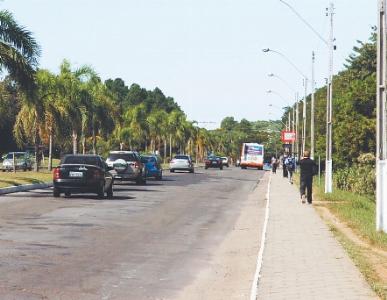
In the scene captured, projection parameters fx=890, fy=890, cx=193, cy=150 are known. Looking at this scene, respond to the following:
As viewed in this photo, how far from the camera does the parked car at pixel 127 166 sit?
42.8 meters

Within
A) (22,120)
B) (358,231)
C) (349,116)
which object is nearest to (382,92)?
(358,231)

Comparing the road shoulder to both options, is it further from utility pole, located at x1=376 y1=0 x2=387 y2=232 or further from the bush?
the bush

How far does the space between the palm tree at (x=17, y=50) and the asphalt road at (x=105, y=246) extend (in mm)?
7418

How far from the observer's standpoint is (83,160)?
3080 centimetres

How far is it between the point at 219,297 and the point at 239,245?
6.07m

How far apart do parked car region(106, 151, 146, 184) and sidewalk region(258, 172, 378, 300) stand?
23012mm

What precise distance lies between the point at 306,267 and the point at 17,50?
2472cm

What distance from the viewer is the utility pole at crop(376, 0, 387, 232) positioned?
684 inches

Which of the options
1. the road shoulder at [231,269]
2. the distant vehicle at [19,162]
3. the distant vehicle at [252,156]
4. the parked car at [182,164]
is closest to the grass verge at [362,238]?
the road shoulder at [231,269]

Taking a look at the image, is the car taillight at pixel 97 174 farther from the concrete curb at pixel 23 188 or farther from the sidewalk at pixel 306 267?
the sidewalk at pixel 306 267

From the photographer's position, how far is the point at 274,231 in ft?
59.4

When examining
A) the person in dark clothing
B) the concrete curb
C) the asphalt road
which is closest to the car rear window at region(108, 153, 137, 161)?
the concrete curb

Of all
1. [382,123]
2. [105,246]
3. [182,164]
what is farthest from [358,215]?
[182,164]

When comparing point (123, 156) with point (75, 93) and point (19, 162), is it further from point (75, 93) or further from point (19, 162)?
point (19, 162)
